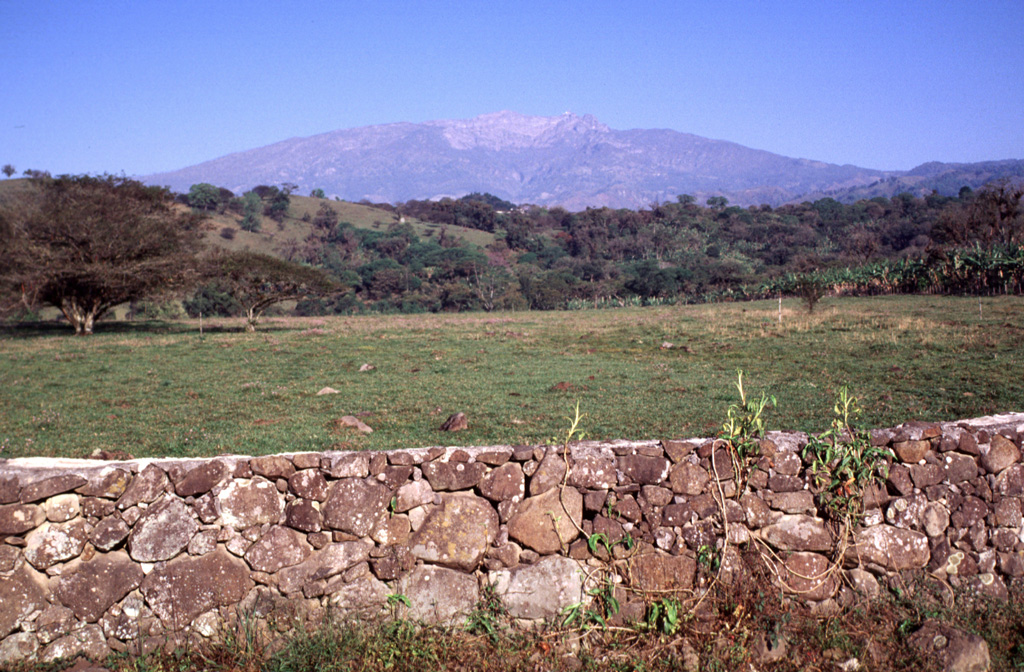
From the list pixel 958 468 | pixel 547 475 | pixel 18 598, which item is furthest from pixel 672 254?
pixel 18 598

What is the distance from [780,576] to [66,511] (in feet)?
15.7

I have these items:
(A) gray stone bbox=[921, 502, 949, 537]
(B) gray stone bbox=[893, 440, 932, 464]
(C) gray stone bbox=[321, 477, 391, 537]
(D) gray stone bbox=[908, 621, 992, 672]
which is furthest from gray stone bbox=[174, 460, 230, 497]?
(A) gray stone bbox=[921, 502, 949, 537]

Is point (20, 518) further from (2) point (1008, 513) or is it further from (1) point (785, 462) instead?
Result: (2) point (1008, 513)

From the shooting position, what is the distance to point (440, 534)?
4.82 meters

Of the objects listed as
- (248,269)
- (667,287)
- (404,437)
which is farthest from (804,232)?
(404,437)

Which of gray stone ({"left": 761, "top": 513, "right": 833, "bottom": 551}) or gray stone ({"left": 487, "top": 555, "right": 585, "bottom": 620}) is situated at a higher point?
gray stone ({"left": 761, "top": 513, "right": 833, "bottom": 551})

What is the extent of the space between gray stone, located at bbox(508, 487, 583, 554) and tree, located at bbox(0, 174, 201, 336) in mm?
28012

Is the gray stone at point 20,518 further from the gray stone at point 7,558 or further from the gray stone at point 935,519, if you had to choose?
the gray stone at point 935,519

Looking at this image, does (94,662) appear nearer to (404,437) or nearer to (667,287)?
(404,437)

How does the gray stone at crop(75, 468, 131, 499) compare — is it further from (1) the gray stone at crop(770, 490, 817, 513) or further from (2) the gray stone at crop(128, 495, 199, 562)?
(1) the gray stone at crop(770, 490, 817, 513)

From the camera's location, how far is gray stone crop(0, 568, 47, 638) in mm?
4398

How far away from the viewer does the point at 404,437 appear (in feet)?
32.7

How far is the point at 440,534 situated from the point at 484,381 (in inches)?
409

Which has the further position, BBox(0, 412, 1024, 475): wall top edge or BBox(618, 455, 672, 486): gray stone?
BBox(618, 455, 672, 486): gray stone
